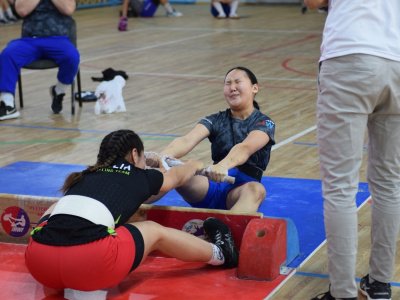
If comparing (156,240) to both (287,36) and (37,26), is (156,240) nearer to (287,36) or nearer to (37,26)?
(37,26)

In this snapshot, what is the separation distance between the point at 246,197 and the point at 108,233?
1074 millimetres

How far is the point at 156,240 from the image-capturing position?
3.65m

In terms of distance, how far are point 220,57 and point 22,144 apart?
4.93 m

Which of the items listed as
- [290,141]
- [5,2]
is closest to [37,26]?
[290,141]

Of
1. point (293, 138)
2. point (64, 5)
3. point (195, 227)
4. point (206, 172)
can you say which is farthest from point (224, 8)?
point (195, 227)

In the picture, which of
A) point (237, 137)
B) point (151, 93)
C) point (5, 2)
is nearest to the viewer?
point (237, 137)

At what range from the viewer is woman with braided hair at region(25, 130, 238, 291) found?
3383mm

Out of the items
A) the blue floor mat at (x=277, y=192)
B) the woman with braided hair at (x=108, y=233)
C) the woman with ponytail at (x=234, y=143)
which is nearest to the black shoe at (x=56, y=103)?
the blue floor mat at (x=277, y=192)

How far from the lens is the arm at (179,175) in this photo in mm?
3938

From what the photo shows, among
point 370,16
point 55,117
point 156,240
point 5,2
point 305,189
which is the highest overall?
point 370,16

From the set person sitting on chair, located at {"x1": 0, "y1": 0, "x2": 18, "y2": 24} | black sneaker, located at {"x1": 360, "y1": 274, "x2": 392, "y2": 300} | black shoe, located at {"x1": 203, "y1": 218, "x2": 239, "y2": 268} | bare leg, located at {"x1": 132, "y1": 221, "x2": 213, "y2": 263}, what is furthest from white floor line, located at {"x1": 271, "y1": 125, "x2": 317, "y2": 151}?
person sitting on chair, located at {"x1": 0, "y1": 0, "x2": 18, "y2": 24}

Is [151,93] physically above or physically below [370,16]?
below

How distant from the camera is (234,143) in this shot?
4.55 metres

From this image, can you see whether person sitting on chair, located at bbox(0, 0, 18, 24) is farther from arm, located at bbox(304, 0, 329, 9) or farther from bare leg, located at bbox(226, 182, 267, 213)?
arm, located at bbox(304, 0, 329, 9)
